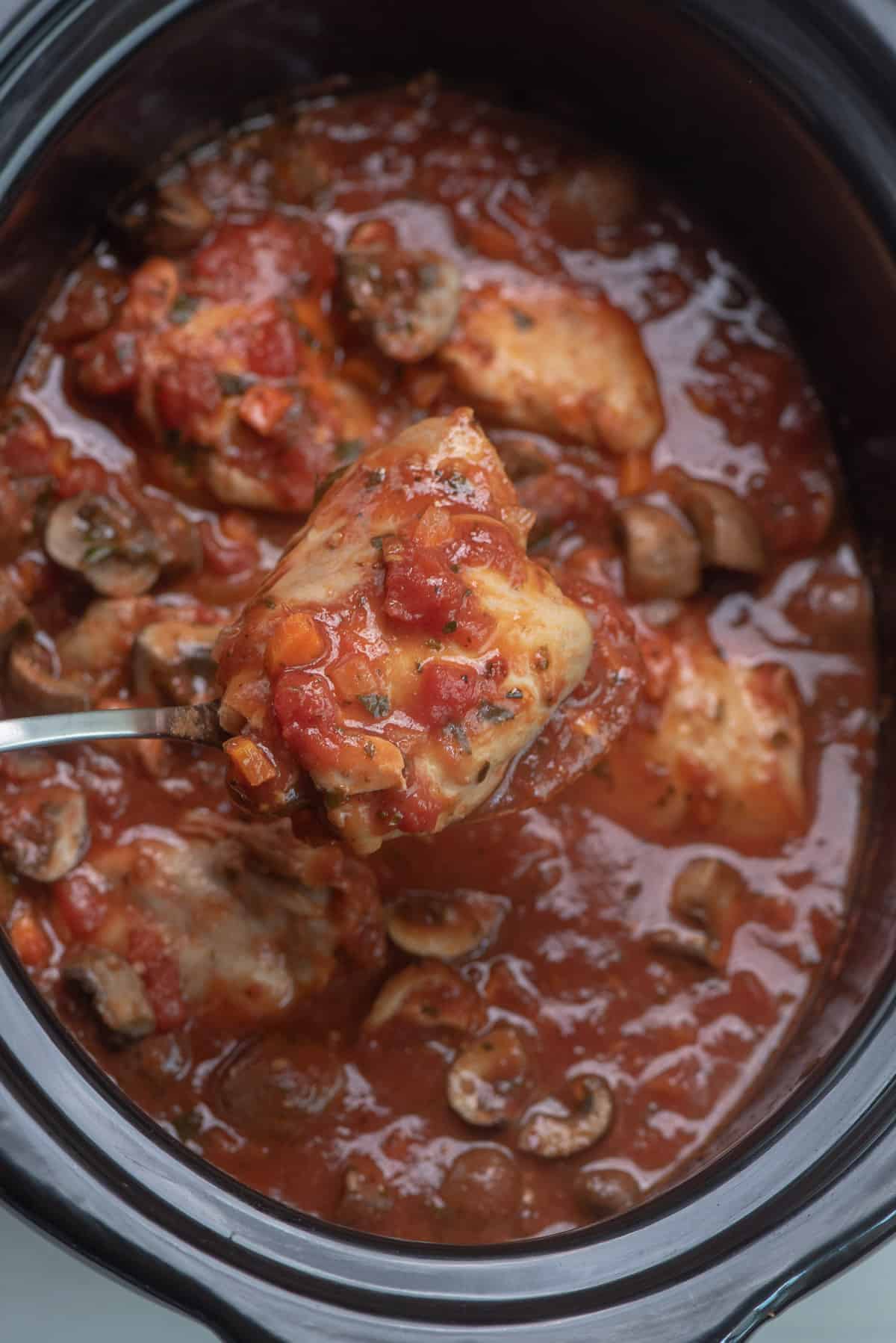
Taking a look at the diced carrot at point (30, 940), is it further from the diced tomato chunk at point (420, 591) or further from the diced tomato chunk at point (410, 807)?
the diced tomato chunk at point (420, 591)

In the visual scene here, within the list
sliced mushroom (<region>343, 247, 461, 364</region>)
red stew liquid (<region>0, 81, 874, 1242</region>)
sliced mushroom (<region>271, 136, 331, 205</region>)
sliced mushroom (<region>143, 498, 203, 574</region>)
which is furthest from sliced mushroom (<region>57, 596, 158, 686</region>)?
sliced mushroom (<region>271, 136, 331, 205</region>)

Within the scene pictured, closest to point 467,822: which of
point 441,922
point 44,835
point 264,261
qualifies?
point 441,922

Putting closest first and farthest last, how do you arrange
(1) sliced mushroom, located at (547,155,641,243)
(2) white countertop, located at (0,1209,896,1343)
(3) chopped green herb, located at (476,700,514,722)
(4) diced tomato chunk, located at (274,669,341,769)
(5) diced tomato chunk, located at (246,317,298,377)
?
(4) diced tomato chunk, located at (274,669,341,769) → (3) chopped green herb, located at (476,700,514,722) → (2) white countertop, located at (0,1209,896,1343) → (5) diced tomato chunk, located at (246,317,298,377) → (1) sliced mushroom, located at (547,155,641,243)

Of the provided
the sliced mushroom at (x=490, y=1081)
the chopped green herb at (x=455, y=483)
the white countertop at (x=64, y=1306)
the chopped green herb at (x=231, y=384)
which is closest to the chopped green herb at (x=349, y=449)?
the chopped green herb at (x=231, y=384)

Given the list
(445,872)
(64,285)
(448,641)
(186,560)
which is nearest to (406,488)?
(448,641)

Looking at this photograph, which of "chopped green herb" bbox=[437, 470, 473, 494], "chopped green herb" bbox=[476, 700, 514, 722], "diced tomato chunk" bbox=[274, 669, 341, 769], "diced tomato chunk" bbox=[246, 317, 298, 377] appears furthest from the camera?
"diced tomato chunk" bbox=[246, 317, 298, 377]

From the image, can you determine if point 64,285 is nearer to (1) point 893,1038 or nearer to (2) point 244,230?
(2) point 244,230

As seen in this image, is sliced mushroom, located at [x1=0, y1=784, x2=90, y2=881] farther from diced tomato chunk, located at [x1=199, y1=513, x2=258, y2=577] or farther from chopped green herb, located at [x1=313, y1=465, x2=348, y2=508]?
chopped green herb, located at [x1=313, y1=465, x2=348, y2=508]
